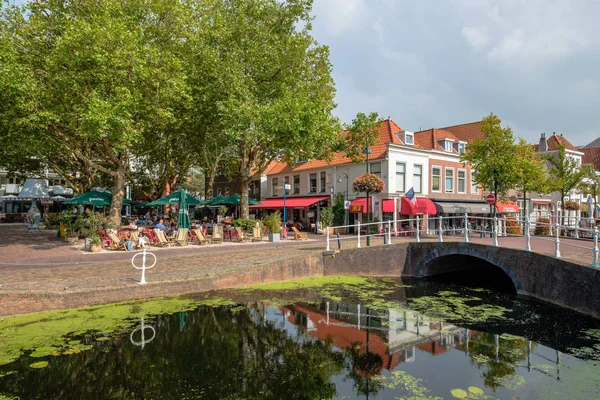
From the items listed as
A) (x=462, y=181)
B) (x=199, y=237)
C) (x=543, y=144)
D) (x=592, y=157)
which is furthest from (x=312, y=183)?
(x=592, y=157)

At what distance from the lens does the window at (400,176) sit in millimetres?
27734

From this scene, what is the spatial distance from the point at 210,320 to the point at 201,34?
16901mm

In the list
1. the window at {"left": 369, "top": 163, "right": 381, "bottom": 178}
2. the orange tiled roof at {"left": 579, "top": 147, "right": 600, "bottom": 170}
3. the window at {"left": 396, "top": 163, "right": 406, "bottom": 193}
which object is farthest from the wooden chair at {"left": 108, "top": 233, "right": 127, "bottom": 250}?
the orange tiled roof at {"left": 579, "top": 147, "right": 600, "bottom": 170}

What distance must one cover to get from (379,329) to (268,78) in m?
16.8

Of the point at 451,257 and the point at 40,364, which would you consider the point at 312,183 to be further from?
the point at 40,364

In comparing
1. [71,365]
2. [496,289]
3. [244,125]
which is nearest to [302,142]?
[244,125]

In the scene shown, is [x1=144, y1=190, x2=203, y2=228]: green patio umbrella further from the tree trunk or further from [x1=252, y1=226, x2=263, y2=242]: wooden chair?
[x1=252, y1=226, x2=263, y2=242]: wooden chair

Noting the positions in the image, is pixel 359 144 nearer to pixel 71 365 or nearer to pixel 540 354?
pixel 540 354

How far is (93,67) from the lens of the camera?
15.9m

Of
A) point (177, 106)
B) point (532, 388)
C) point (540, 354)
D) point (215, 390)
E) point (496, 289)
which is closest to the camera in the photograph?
point (215, 390)

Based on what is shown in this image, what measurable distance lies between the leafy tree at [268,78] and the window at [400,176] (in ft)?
21.6

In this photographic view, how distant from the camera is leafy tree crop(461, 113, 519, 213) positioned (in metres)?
21.2

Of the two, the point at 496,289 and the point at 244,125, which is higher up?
the point at 244,125

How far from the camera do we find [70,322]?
8.23 meters
